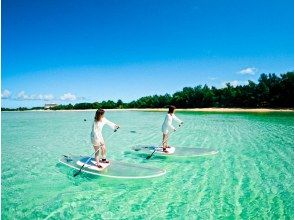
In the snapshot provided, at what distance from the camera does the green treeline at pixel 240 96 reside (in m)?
77.9

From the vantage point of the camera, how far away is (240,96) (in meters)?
91.1

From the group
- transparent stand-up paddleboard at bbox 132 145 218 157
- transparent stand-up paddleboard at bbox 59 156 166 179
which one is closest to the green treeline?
transparent stand-up paddleboard at bbox 132 145 218 157

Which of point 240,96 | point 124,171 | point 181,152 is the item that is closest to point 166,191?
point 124,171

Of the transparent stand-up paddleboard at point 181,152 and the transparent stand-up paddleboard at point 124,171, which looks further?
the transparent stand-up paddleboard at point 181,152

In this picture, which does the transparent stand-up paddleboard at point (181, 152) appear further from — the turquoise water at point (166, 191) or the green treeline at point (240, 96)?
the green treeline at point (240, 96)

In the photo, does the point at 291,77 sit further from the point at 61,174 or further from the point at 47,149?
the point at 61,174

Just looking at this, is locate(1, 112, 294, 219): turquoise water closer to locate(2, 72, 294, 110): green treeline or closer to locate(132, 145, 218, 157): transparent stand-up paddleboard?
locate(132, 145, 218, 157): transparent stand-up paddleboard

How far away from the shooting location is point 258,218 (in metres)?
7.82

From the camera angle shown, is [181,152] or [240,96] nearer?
[181,152]

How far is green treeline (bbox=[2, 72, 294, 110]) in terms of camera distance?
7788 centimetres

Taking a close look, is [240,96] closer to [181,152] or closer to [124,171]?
[181,152]

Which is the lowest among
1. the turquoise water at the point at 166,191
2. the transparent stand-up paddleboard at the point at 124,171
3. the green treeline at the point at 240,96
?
the turquoise water at the point at 166,191

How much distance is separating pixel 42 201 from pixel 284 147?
15.6 m

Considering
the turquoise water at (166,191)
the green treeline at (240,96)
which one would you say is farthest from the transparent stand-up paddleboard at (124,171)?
the green treeline at (240,96)
